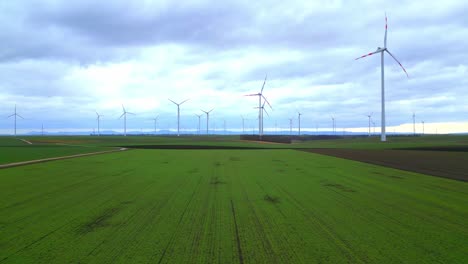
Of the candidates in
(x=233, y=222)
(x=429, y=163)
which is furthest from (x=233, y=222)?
(x=429, y=163)

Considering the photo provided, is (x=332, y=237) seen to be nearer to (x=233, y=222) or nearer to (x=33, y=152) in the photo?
(x=233, y=222)

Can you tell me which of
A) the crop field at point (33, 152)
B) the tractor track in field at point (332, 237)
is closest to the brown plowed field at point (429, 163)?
the tractor track in field at point (332, 237)

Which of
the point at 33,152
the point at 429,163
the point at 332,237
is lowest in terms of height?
the point at 332,237

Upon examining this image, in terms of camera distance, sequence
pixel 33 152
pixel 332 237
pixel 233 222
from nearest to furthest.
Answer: pixel 332 237
pixel 233 222
pixel 33 152

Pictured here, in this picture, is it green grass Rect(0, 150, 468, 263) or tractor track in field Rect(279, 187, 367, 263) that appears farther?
green grass Rect(0, 150, 468, 263)

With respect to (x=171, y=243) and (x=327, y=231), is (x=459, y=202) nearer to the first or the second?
(x=327, y=231)

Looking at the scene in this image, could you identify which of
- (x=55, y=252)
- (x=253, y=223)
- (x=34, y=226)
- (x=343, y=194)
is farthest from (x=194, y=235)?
(x=343, y=194)

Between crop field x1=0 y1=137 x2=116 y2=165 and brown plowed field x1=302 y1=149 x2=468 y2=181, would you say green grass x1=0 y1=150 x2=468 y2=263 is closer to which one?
brown plowed field x1=302 y1=149 x2=468 y2=181

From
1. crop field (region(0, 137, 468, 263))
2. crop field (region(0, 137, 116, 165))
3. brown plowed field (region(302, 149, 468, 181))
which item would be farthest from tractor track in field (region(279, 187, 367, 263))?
crop field (region(0, 137, 116, 165))
